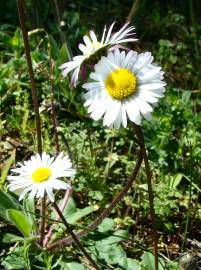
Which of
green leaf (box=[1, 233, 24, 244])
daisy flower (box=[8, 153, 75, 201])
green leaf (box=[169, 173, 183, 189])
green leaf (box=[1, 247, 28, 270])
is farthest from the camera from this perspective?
green leaf (box=[169, 173, 183, 189])

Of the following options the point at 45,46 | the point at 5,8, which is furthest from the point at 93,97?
the point at 5,8

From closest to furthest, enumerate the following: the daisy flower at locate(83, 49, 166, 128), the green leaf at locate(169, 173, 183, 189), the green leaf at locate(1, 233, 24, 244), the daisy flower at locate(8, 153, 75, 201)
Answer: the daisy flower at locate(83, 49, 166, 128) < the daisy flower at locate(8, 153, 75, 201) < the green leaf at locate(1, 233, 24, 244) < the green leaf at locate(169, 173, 183, 189)

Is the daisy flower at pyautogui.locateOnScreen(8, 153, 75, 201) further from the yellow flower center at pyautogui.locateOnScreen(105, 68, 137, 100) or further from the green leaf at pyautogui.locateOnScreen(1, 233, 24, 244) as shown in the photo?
the green leaf at pyautogui.locateOnScreen(1, 233, 24, 244)

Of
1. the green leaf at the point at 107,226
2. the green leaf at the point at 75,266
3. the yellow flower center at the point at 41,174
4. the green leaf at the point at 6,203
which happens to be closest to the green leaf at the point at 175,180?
the green leaf at the point at 107,226

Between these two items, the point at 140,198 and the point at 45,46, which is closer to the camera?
the point at 140,198

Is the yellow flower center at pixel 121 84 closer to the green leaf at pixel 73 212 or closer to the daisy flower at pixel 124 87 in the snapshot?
the daisy flower at pixel 124 87

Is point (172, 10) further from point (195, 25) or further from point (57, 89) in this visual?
point (57, 89)

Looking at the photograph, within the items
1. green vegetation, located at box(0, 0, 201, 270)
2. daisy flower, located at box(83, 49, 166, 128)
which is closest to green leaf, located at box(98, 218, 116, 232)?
green vegetation, located at box(0, 0, 201, 270)
